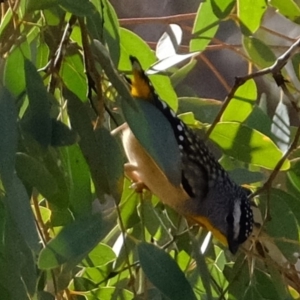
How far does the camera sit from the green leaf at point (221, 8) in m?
0.76

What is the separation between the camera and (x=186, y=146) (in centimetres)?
91

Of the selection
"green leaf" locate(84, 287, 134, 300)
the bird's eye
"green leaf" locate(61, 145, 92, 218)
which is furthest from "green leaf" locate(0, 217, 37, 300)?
the bird's eye

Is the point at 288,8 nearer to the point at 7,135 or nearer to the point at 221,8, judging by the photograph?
the point at 221,8

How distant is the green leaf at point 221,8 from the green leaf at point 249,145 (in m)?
0.12

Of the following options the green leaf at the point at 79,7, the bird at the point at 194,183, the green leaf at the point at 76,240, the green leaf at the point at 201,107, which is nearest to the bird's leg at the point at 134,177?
the bird at the point at 194,183

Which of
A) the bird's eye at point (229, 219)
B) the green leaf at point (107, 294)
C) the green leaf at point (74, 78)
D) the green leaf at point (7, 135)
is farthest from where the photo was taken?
the bird's eye at point (229, 219)

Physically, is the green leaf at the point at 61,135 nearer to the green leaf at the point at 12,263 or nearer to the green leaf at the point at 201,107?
the green leaf at the point at 12,263

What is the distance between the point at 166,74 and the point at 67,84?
0.13m

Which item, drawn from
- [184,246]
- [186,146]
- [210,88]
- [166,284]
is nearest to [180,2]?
[210,88]

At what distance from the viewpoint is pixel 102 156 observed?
580mm

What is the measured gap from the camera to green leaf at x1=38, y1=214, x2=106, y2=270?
587mm

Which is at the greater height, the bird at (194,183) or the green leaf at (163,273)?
the green leaf at (163,273)

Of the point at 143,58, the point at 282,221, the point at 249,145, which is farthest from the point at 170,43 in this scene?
the point at 282,221

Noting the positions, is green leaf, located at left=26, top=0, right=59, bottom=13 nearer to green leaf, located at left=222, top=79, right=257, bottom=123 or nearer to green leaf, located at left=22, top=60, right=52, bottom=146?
green leaf, located at left=22, top=60, right=52, bottom=146
